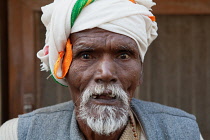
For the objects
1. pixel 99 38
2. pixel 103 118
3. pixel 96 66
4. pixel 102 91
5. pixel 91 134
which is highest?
pixel 99 38

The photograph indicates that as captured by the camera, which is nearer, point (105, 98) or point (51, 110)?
point (105, 98)

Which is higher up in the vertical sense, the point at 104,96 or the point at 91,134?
the point at 104,96

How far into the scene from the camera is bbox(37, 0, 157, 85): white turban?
Result: 1.68m

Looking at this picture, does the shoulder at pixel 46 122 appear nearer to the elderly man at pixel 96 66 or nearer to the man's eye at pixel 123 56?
the elderly man at pixel 96 66

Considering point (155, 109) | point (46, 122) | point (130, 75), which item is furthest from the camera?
point (155, 109)

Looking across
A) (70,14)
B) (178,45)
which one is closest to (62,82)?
(70,14)

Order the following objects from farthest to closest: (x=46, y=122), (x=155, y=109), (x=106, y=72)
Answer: (x=155, y=109) < (x=46, y=122) < (x=106, y=72)

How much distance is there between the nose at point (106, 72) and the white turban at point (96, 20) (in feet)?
0.52

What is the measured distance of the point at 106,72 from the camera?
161cm

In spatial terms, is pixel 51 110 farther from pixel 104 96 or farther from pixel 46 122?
pixel 104 96

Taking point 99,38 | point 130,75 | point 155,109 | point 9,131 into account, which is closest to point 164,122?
point 155,109

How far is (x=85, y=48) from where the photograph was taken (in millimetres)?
1687

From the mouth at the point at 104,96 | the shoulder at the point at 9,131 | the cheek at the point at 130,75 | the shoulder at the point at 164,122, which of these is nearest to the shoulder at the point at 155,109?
the shoulder at the point at 164,122

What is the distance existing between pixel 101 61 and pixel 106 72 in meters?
0.09
